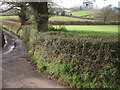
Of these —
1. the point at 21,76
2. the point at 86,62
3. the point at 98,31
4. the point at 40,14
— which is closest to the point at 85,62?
the point at 86,62

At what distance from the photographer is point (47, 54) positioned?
39.1 ft

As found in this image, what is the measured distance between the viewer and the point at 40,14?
17.2m

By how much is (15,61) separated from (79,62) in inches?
223

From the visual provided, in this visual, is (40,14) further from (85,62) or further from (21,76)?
(85,62)

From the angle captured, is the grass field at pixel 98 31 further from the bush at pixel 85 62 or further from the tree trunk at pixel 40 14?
the bush at pixel 85 62

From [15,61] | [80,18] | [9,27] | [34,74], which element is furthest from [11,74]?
[9,27]

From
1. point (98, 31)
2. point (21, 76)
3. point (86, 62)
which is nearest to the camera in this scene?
point (86, 62)

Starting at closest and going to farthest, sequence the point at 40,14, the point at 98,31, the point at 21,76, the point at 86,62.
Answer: the point at 86,62, the point at 21,76, the point at 40,14, the point at 98,31

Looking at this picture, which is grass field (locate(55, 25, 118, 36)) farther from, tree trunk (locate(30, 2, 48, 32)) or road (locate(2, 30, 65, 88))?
road (locate(2, 30, 65, 88))

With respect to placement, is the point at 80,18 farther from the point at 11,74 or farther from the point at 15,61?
the point at 11,74

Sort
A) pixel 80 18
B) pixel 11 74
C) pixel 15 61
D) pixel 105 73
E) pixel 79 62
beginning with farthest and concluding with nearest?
pixel 80 18
pixel 15 61
pixel 11 74
pixel 79 62
pixel 105 73

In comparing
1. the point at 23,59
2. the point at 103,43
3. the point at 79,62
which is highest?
the point at 103,43

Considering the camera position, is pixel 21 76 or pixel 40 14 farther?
pixel 40 14

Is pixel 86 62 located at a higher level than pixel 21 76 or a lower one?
higher
